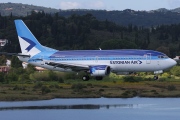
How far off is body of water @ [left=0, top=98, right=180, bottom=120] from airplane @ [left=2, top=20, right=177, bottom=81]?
9325mm

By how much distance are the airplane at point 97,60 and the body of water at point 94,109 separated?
9325mm

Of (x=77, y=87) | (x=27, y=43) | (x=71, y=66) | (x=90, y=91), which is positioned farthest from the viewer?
(x=27, y=43)

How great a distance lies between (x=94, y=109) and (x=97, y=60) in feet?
81.7

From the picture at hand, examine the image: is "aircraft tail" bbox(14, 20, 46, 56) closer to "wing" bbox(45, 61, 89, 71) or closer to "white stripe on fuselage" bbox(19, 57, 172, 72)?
"wing" bbox(45, 61, 89, 71)

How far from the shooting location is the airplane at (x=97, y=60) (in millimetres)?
104688

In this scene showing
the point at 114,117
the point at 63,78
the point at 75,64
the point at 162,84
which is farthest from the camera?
the point at 63,78

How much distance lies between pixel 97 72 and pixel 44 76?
2622cm

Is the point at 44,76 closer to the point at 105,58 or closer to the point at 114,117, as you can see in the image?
the point at 105,58

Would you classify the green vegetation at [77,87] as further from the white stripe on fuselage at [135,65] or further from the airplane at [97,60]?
the white stripe on fuselage at [135,65]

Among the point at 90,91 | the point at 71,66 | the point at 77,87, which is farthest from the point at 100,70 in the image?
the point at 71,66

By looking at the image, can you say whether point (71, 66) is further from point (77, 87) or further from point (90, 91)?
point (90, 91)

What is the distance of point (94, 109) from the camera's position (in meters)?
83.0

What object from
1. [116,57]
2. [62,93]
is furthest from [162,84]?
[62,93]

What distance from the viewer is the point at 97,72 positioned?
106375 millimetres
